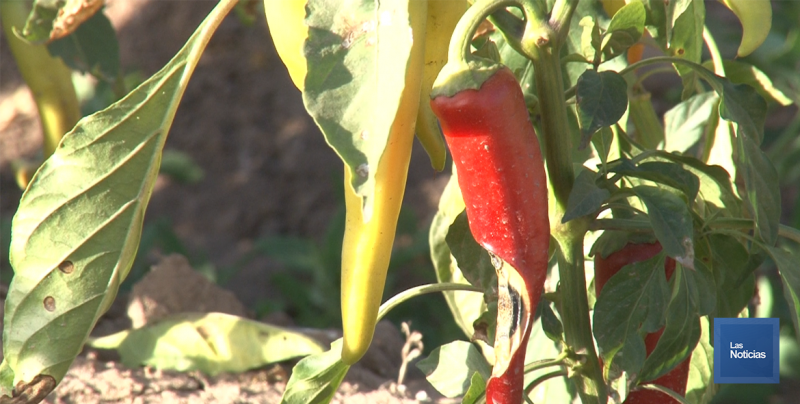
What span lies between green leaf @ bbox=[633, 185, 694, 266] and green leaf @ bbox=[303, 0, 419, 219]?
10.2 inches

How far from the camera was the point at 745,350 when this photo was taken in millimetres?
868

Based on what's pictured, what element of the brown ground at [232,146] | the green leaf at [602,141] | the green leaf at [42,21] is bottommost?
the brown ground at [232,146]

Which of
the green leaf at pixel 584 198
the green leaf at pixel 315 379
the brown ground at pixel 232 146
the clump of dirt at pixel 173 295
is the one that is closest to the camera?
the green leaf at pixel 584 198

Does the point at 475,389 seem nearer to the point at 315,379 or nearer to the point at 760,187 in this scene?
the point at 315,379

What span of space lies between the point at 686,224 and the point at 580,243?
0.34ft

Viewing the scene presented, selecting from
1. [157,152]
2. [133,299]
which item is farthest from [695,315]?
[133,299]

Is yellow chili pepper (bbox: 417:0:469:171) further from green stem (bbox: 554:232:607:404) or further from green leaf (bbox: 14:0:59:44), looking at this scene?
green leaf (bbox: 14:0:59:44)

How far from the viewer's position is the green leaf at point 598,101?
0.69 meters

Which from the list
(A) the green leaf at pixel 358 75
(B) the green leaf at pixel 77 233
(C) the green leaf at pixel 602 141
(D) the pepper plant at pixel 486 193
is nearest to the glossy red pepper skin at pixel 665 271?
(D) the pepper plant at pixel 486 193

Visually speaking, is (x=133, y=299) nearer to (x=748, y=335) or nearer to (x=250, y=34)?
(x=748, y=335)

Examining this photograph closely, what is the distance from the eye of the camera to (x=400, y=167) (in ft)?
2.17

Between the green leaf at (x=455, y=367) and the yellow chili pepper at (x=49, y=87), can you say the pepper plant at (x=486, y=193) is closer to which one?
the green leaf at (x=455, y=367)

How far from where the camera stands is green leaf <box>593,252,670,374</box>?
0.76 m

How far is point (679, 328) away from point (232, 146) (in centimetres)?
201
